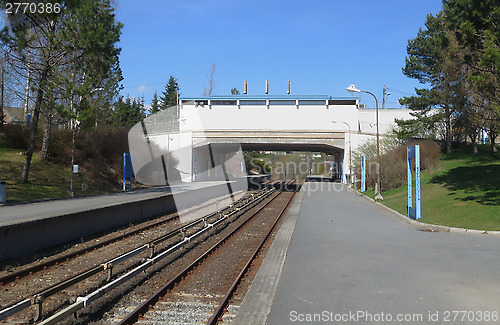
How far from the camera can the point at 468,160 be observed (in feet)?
116

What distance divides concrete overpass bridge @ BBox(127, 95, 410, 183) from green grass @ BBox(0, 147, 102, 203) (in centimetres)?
1652

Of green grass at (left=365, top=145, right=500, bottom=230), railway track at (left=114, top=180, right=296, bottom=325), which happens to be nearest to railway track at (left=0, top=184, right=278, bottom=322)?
railway track at (left=114, top=180, right=296, bottom=325)

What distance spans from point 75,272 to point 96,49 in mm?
15863

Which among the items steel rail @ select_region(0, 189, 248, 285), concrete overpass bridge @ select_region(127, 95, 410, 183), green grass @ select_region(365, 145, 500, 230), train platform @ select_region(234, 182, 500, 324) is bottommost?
steel rail @ select_region(0, 189, 248, 285)

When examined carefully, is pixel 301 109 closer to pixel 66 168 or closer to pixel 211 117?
pixel 211 117

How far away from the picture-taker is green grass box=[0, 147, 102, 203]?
21.9 metres

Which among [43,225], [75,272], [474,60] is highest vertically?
[474,60]

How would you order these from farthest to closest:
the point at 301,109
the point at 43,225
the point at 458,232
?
the point at 301,109, the point at 458,232, the point at 43,225

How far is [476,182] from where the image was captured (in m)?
24.5

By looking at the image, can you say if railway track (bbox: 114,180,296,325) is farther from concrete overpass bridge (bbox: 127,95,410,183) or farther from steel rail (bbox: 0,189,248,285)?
concrete overpass bridge (bbox: 127,95,410,183)

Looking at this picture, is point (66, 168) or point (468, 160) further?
point (468, 160)

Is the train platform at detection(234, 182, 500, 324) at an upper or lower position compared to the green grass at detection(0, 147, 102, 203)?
lower

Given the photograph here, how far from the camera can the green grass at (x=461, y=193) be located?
15.8 meters

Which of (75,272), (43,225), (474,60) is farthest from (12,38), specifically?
(474,60)
